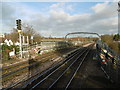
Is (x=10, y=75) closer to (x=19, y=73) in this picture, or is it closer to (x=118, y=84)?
(x=19, y=73)

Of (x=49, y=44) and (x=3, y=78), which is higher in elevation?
(x=49, y=44)

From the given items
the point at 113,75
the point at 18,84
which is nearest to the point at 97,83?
the point at 113,75

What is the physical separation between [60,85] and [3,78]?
14.7 ft

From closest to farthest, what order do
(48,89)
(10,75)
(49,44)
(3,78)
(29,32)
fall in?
1. (48,89)
2. (3,78)
3. (10,75)
4. (49,44)
5. (29,32)

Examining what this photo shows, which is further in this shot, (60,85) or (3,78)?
(3,78)

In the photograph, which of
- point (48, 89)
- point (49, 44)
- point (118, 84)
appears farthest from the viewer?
point (49, 44)

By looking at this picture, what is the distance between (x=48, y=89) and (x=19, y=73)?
406 centimetres

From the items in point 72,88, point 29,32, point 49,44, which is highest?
point 29,32

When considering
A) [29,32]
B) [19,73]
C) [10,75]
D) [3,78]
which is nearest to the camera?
[3,78]

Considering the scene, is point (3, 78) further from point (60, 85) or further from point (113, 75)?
point (113, 75)

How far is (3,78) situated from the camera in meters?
7.37

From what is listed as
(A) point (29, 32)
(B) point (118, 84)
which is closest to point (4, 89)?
(B) point (118, 84)

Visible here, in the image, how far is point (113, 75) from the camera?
7.47 metres

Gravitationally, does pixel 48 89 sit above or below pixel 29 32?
below
